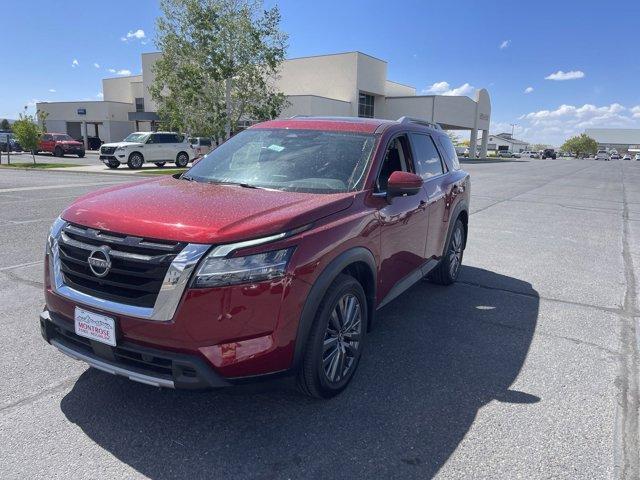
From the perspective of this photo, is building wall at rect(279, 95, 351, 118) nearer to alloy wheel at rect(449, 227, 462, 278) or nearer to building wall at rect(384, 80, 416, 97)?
building wall at rect(384, 80, 416, 97)

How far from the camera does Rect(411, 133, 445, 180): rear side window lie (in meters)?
4.70

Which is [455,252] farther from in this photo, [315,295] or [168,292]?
[168,292]

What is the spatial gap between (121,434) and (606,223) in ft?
39.5

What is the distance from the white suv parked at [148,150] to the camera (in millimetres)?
26125

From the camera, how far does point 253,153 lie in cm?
420

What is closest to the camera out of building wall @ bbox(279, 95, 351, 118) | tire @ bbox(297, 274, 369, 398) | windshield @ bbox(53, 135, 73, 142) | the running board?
tire @ bbox(297, 274, 369, 398)

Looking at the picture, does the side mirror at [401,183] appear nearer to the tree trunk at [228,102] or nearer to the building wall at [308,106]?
the tree trunk at [228,102]

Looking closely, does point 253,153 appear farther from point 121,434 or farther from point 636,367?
point 636,367

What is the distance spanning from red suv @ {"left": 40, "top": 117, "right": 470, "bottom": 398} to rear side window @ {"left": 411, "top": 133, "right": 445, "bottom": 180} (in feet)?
2.63

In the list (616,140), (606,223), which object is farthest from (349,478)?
(616,140)

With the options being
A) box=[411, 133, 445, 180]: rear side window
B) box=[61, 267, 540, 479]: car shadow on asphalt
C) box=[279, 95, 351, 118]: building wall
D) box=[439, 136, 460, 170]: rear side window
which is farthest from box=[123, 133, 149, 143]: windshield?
box=[61, 267, 540, 479]: car shadow on asphalt

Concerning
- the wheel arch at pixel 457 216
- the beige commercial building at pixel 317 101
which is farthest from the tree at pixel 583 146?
the wheel arch at pixel 457 216

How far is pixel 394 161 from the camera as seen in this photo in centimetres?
424

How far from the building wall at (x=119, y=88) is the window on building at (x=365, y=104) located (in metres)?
27.2
